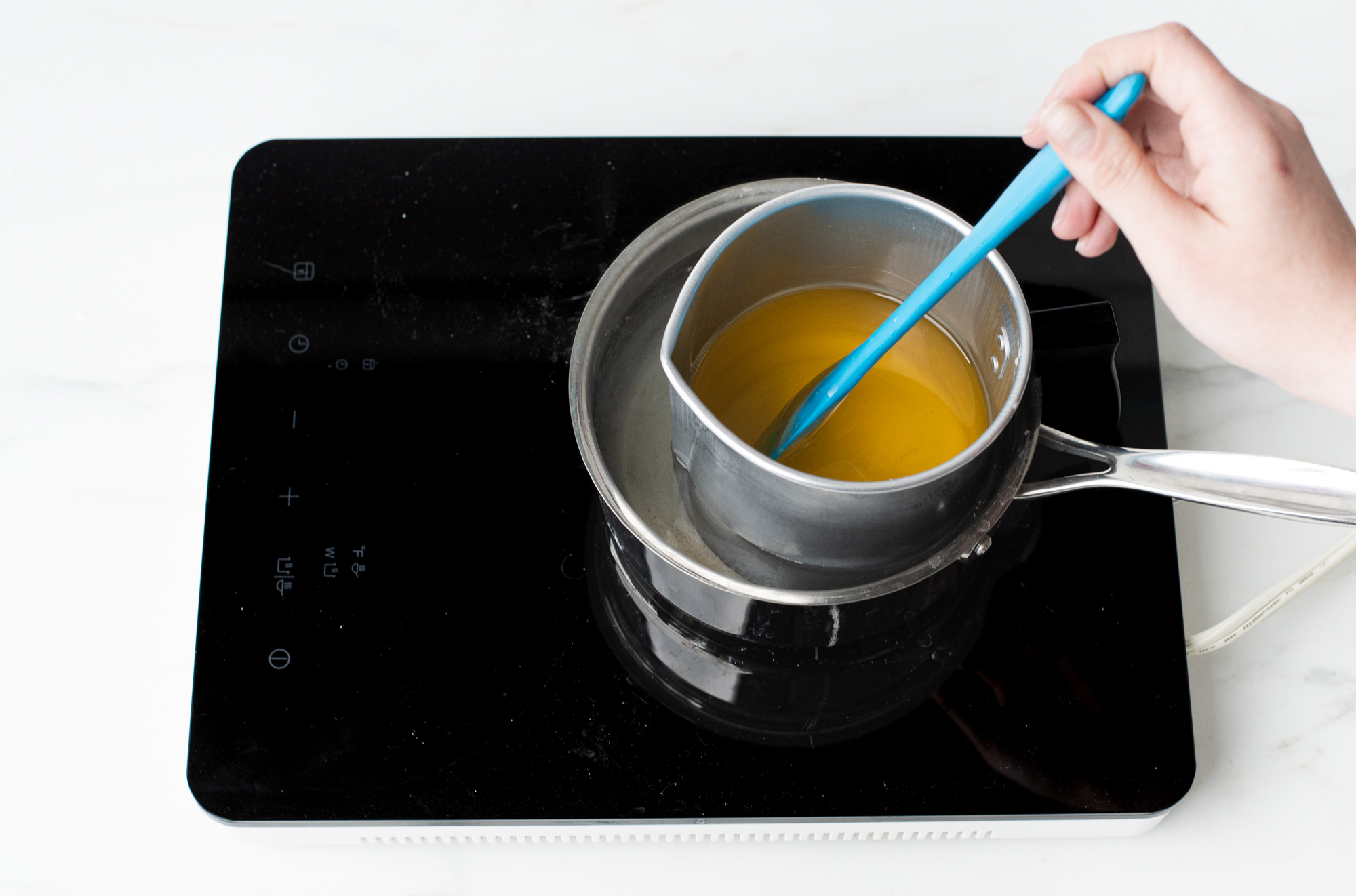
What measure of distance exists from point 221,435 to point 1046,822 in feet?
1.59

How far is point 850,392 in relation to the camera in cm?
52

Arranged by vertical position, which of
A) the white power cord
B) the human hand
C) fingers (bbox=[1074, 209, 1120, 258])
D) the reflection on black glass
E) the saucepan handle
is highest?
the human hand

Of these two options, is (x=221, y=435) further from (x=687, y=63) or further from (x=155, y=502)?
(x=687, y=63)

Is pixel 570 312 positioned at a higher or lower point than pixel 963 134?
lower

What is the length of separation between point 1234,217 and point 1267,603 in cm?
24

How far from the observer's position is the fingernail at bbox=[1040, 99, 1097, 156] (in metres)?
0.41

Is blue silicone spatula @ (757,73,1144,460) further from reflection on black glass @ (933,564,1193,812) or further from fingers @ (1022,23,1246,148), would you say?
reflection on black glass @ (933,564,1193,812)

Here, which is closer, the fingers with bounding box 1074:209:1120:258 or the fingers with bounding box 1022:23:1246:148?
the fingers with bounding box 1022:23:1246:148

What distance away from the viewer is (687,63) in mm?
704

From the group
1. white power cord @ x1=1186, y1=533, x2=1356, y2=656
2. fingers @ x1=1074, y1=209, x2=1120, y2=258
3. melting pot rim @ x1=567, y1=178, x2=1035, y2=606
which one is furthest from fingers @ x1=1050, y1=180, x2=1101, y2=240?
white power cord @ x1=1186, y1=533, x2=1356, y2=656

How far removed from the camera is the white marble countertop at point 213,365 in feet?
1.81

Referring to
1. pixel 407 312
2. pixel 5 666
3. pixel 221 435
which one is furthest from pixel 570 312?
pixel 5 666

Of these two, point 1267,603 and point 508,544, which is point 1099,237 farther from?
point 508,544

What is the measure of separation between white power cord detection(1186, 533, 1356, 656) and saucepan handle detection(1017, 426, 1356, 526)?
4.2 inches
